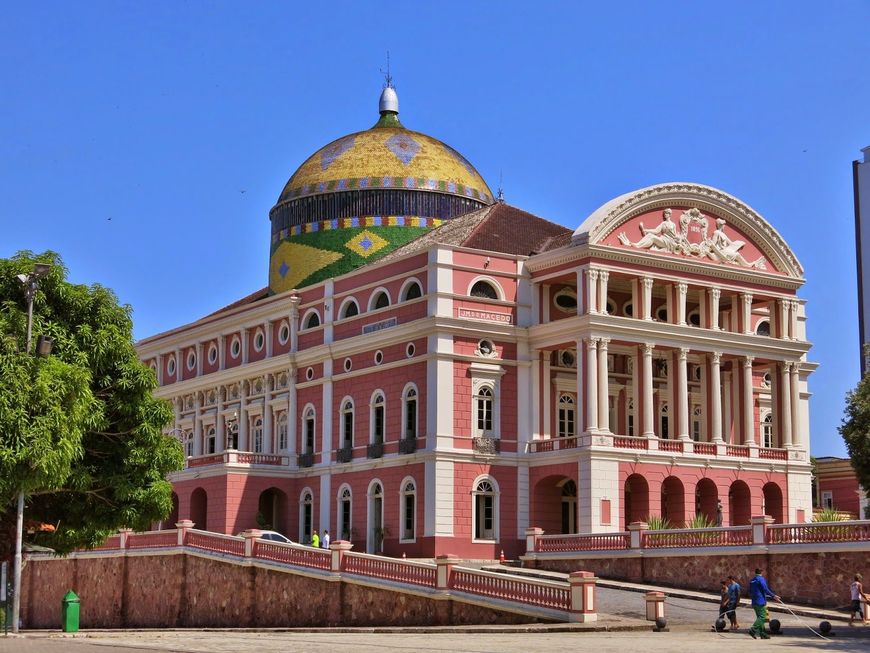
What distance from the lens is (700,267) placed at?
51.9m

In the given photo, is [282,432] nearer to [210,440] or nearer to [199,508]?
[199,508]

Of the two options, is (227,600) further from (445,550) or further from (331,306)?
(331,306)

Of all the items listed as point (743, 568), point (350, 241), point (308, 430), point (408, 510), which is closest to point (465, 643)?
point (743, 568)

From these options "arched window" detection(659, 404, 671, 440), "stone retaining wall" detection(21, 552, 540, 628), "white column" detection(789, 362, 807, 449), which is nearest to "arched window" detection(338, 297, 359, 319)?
"stone retaining wall" detection(21, 552, 540, 628)

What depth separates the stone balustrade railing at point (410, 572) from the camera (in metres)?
33.8

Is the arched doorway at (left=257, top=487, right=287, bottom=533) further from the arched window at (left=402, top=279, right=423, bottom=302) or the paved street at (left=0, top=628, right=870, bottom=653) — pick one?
the paved street at (left=0, top=628, right=870, bottom=653)

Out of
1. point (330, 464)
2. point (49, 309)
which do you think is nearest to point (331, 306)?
point (330, 464)

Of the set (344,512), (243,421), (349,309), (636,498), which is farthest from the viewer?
(243,421)

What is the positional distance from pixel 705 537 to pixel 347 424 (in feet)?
58.1

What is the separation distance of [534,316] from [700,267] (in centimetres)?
582

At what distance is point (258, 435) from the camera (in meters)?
60.7

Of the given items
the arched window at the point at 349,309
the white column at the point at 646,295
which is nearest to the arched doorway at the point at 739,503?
the white column at the point at 646,295

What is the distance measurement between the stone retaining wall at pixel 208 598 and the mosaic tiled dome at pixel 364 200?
14.6 metres

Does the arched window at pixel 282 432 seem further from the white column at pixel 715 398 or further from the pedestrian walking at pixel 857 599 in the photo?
the pedestrian walking at pixel 857 599
